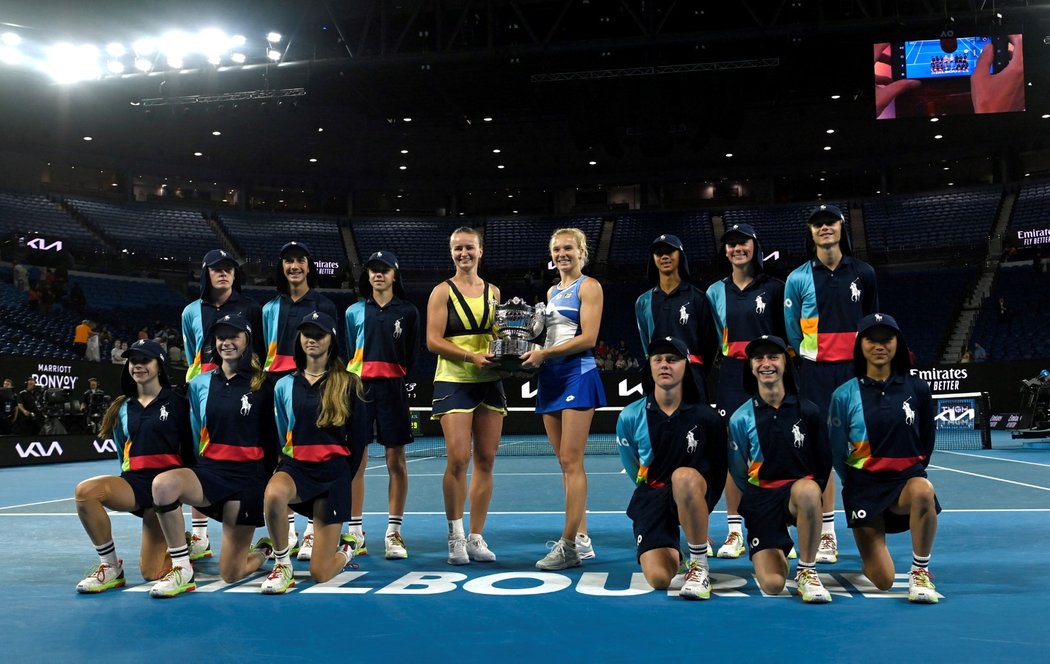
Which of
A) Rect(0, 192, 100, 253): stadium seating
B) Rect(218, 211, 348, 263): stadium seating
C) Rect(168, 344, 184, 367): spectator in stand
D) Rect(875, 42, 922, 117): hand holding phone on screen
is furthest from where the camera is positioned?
Rect(218, 211, 348, 263): stadium seating

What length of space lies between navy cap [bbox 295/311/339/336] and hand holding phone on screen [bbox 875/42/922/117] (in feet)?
61.7

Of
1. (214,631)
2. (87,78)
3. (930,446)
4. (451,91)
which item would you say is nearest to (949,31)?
(451,91)

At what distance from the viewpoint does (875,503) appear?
4586 mm

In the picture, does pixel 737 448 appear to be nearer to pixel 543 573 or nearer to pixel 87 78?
pixel 543 573

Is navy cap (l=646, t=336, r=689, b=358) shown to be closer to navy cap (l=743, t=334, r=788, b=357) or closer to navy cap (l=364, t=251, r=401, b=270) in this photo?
navy cap (l=743, t=334, r=788, b=357)

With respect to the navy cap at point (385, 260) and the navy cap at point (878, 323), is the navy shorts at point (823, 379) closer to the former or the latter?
the navy cap at point (878, 323)

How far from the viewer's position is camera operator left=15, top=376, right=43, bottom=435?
55.4 feet

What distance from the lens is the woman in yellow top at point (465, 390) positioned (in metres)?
5.64

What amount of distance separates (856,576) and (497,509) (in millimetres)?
4134

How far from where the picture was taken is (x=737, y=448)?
488cm

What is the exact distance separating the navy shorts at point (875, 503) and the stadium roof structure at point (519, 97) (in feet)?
49.6

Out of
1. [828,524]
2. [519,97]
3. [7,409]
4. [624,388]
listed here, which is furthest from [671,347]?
[519,97]

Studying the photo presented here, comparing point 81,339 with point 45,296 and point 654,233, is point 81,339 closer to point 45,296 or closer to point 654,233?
point 45,296

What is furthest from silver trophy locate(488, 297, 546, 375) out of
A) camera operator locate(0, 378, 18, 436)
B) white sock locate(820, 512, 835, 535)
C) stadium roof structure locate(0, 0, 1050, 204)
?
camera operator locate(0, 378, 18, 436)
